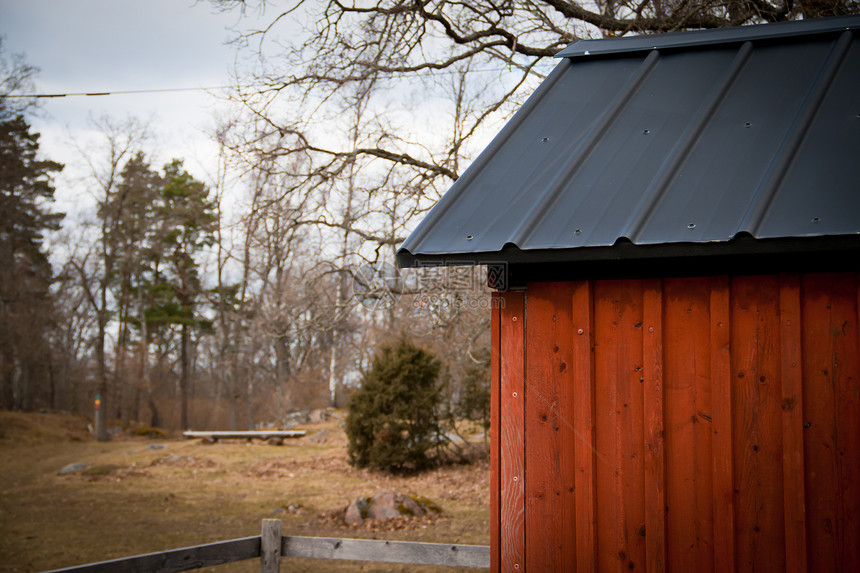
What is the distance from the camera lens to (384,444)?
48.7 ft

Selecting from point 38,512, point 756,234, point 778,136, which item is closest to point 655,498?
point 756,234

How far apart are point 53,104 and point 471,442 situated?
20.0 m

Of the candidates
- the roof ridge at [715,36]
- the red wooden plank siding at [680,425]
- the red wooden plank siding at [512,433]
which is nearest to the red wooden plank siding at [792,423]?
the red wooden plank siding at [680,425]

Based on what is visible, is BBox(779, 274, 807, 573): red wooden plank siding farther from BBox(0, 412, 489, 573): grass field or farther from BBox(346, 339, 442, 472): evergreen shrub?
BBox(346, 339, 442, 472): evergreen shrub

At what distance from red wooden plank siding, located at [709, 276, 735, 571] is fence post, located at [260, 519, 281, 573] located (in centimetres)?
362

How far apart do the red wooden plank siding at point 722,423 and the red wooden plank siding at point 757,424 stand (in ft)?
0.11

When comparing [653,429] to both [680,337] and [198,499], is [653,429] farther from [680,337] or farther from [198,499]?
[198,499]

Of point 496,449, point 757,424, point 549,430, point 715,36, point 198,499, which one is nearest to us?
point 757,424

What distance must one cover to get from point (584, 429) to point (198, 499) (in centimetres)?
1166

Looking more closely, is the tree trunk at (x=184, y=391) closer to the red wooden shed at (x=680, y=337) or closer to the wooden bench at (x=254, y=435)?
the wooden bench at (x=254, y=435)

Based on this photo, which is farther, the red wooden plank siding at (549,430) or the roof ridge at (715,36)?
the roof ridge at (715,36)

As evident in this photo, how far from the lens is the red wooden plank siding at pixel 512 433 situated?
10.3ft

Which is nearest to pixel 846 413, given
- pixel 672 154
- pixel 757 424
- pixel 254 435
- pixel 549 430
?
pixel 757 424

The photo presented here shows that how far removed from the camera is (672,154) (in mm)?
3285
